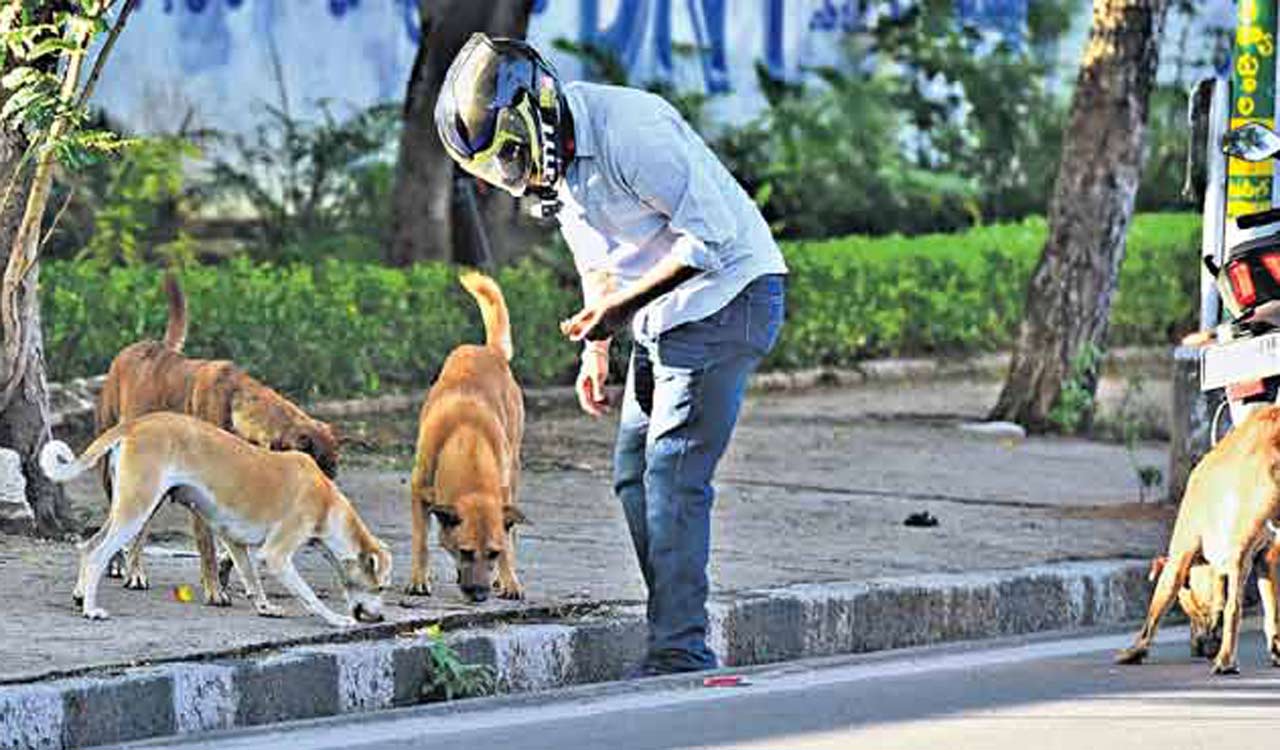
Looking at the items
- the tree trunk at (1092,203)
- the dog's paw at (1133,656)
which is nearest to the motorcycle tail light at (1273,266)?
the dog's paw at (1133,656)

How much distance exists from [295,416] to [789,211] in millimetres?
10680

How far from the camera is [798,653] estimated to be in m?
9.60

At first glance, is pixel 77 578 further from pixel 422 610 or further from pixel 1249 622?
pixel 1249 622

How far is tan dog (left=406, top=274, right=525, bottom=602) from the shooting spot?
9359 mm

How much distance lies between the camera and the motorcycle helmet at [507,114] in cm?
823

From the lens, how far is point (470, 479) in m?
9.59

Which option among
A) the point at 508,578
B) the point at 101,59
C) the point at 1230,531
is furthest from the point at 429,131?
the point at 1230,531

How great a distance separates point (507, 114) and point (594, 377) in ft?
3.22

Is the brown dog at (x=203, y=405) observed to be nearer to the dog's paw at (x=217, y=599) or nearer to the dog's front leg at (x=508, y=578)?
the dog's paw at (x=217, y=599)

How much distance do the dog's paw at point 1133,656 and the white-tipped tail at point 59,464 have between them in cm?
311

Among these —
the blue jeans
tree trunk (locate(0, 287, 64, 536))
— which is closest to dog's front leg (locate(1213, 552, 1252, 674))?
the blue jeans

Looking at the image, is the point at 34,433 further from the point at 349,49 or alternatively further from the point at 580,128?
the point at 349,49

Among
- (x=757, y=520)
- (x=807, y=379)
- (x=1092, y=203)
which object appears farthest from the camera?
(x=807, y=379)

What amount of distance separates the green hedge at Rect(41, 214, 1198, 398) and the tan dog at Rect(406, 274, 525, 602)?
445 centimetres
